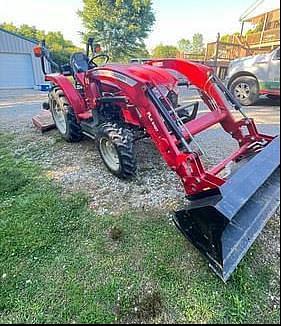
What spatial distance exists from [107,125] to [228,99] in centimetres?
143

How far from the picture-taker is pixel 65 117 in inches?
163

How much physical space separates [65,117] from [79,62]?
972 mm

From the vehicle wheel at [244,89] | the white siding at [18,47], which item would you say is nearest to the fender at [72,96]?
the vehicle wheel at [244,89]

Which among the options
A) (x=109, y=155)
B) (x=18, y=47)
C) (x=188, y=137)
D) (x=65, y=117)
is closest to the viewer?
(x=188, y=137)

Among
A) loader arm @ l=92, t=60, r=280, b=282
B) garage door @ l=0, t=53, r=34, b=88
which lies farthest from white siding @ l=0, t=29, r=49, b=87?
loader arm @ l=92, t=60, r=280, b=282

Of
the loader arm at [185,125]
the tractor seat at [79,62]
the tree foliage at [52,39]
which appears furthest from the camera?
the tree foliage at [52,39]

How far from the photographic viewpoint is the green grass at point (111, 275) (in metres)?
1.68

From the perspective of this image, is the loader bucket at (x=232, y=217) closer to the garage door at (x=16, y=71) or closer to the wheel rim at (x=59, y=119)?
the wheel rim at (x=59, y=119)

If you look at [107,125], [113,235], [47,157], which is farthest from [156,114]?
[47,157]

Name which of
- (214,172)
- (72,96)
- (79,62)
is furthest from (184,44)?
(214,172)

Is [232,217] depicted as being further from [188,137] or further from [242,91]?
[242,91]

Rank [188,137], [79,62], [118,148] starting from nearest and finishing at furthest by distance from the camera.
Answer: [188,137], [118,148], [79,62]

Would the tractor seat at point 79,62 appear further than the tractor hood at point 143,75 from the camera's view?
Yes

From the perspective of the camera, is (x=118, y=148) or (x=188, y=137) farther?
(x=118, y=148)
